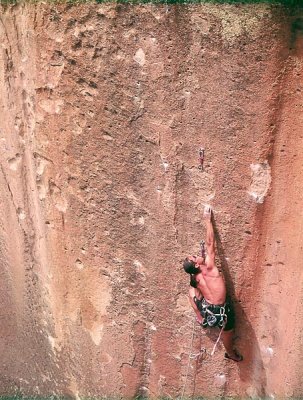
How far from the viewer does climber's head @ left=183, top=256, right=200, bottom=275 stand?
2.83 meters

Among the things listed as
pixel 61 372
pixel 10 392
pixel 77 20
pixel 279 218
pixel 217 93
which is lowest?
pixel 10 392

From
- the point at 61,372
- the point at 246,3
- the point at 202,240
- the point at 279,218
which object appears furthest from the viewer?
the point at 61,372

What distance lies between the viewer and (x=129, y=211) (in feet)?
9.63

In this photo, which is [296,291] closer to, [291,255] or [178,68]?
[291,255]

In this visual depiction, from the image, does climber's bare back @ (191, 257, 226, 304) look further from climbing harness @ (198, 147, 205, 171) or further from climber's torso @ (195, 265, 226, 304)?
climbing harness @ (198, 147, 205, 171)

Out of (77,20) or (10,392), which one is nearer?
(77,20)

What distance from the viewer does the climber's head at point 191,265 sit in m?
2.83

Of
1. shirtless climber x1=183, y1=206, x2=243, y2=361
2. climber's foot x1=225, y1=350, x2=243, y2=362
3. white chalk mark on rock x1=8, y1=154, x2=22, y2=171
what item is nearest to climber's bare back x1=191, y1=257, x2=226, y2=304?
shirtless climber x1=183, y1=206, x2=243, y2=361

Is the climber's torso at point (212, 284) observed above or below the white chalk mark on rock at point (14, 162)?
below

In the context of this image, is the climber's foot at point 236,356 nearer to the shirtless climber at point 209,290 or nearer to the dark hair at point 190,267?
the shirtless climber at point 209,290

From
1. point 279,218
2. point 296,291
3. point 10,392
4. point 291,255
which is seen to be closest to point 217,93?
point 279,218

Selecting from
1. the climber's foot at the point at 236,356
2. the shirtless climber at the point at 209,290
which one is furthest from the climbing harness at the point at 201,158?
the climber's foot at the point at 236,356

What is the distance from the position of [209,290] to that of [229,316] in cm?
21

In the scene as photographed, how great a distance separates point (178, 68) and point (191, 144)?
34cm
